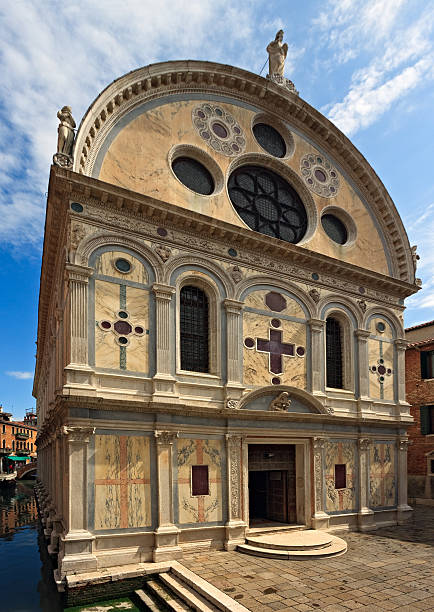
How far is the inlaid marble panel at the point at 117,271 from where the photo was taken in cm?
1370

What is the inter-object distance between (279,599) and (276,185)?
14255 millimetres

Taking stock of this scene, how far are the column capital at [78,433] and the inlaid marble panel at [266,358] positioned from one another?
5.46 metres

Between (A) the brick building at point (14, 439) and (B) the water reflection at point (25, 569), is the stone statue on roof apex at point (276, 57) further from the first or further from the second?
(A) the brick building at point (14, 439)

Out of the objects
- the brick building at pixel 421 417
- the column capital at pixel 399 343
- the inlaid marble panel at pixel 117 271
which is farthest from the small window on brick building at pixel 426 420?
the inlaid marble panel at pixel 117 271

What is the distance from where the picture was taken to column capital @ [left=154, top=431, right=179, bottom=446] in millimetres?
13461

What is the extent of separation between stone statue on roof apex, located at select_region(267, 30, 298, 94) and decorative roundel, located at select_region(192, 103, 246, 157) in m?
3.30

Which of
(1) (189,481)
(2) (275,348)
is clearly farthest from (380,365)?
(1) (189,481)

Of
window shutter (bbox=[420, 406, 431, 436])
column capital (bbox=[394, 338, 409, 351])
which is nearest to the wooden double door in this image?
column capital (bbox=[394, 338, 409, 351])

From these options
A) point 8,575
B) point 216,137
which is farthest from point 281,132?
point 8,575

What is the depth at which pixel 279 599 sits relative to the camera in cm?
1031

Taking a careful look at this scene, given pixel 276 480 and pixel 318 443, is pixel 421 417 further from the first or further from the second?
pixel 276 480

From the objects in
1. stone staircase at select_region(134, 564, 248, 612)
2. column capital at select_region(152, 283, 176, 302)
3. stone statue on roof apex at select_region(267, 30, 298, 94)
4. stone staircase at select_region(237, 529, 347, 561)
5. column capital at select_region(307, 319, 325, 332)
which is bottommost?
stone staircase at select_region(237, 529, 347, 561)

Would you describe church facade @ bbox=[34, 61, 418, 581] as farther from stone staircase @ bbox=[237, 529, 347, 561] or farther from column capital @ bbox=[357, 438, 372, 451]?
stone staircase @ bbox=[237, 529, 347, 561]

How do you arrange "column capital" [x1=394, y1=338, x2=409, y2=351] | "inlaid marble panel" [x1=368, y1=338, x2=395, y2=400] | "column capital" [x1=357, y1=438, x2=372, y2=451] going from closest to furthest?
1. "column capital" [x1=357, y1=438, x2=372, y2=451]
2. "inlaid marble panel" [x1=368, y1=338, x2=395, y2=400]
3. "column capital" [x1=394, y1=338, x2=409, y2=351]
